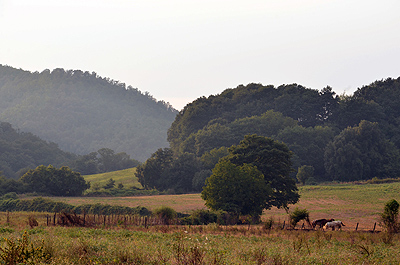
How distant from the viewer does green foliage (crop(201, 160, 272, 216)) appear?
152ft

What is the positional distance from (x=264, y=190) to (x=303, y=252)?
2897 centimetres

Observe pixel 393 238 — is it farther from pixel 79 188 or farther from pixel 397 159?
pixel 397 159

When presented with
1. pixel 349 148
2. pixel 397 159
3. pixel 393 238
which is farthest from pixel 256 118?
pixel 393 238

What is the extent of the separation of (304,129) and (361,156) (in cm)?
1860

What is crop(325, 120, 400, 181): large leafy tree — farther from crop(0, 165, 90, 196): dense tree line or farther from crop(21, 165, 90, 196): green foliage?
crop(0, 165, 90, 196): dense tree line

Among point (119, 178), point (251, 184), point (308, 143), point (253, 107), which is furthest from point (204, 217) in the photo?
point (253, 107)

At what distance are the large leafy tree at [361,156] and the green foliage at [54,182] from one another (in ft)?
193

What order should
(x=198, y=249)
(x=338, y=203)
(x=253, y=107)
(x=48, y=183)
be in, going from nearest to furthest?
(x=198, y=249) → (x=338, y=203) → (x=48, y=183) → (x=253, y=107)

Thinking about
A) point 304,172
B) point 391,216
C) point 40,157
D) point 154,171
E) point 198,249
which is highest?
→ point 40,157

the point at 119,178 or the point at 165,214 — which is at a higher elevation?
the point at 119,178

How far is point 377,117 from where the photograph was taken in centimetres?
11919

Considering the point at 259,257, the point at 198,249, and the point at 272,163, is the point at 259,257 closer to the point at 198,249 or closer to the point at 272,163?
the point at 198,249

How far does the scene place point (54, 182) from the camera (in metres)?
81.6

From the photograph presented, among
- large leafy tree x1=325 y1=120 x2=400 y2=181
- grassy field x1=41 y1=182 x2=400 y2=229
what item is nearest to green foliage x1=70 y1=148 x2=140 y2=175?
grassy field x1=41 y1=182 x2=400 y2=229
